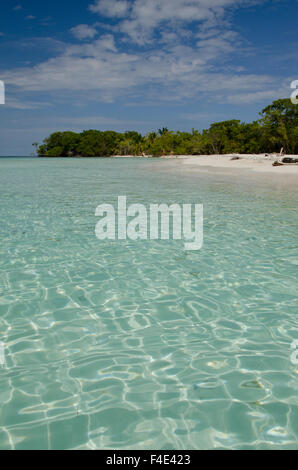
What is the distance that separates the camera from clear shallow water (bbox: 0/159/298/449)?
7.74ft

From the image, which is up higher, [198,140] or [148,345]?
[198,140]

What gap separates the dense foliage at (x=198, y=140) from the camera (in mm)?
47875

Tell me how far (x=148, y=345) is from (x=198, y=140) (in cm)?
9013

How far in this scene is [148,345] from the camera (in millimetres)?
3289

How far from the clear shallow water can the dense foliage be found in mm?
46649

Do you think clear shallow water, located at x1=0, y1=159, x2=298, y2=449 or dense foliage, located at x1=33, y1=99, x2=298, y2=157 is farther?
dense foliage, located at x1=33, y1=99, x2=298, y2=157

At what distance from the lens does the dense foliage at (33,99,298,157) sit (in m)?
47.9

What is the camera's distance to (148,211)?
33.6ft

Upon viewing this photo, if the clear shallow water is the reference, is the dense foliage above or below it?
above

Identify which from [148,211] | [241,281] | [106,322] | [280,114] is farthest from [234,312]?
[280,114]

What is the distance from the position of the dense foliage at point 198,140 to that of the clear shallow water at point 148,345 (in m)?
46.6
